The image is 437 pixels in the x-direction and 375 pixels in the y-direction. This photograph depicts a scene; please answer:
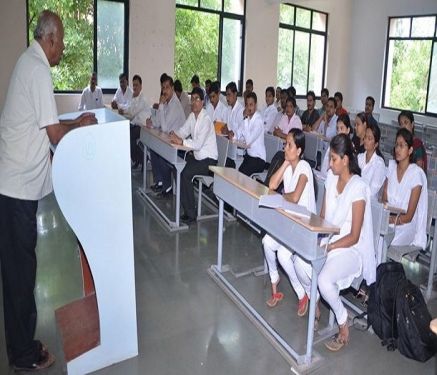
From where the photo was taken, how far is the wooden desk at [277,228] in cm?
237

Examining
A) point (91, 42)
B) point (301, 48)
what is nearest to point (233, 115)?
point (91, 42)

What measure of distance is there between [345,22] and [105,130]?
1118cm

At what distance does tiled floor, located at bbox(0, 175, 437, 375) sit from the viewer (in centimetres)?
247

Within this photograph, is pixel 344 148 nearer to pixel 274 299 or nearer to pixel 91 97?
pixel 274 299

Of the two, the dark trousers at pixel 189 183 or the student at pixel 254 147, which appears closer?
the dark trousers at pixel 189 183

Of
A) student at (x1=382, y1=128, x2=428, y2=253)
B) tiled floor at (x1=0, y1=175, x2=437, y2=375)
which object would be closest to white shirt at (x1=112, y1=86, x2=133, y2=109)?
tiled floor at (x1=0, y1=175, x2=437, y2=375)

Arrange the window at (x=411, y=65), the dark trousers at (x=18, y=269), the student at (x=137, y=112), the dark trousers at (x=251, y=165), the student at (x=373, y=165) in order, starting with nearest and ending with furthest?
the dark trousers at (x=18, y=269)
the student at (x=373, y=165)
the dark trousers at (x=251, y=165)
the student at (x=137, y=112)
the window at (x=411, y=65)

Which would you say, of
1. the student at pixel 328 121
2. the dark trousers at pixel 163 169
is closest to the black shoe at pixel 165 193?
the dark trousers at pixel 163 169

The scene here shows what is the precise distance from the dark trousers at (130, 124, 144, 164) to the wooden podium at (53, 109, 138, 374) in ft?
14.6

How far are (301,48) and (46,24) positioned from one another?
10.1m

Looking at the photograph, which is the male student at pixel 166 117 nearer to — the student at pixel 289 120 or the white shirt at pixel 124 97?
the student at pixel 289 120

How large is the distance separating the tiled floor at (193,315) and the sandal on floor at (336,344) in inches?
1.2

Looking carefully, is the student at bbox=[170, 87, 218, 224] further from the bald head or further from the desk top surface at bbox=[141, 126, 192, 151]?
the bald head

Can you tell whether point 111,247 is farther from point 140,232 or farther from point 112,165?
point 140,232
